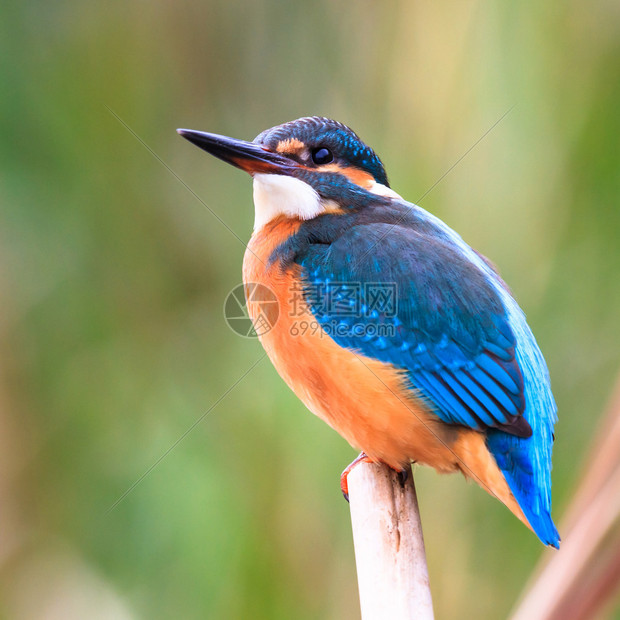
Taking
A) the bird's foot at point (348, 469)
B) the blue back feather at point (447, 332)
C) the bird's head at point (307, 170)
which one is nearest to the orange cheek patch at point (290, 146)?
the bird's head at point (307, 170)

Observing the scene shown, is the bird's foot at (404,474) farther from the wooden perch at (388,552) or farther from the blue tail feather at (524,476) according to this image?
the blue tail feather at (524,476)

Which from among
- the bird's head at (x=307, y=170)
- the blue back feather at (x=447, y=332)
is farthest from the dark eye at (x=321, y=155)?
the blue back feather at (x=447, y=332)

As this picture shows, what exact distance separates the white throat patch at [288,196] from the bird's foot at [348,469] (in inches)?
25.1

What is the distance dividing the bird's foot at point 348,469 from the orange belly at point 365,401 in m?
0.08

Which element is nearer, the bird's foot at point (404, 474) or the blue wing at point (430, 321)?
the blue wing at point (430, 321)

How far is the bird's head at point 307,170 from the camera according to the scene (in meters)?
1.91

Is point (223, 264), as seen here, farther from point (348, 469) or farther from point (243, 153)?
point (348, 469)

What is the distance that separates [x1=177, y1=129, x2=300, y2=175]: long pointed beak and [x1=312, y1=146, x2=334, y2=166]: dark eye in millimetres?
66

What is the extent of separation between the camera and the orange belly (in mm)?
1721

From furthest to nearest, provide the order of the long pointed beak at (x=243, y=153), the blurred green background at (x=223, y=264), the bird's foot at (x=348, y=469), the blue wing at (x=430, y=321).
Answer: the blurred green background at (x=223, y=264) → the bird's foot at (x=348, y=469) → the long pointed beak at (x=243, y=153) → the blue wing at (x=430, y=321)

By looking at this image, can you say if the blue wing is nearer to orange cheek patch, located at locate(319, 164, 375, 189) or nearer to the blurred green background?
orange cheek patch, located at locate(319, 164, 375, 189)

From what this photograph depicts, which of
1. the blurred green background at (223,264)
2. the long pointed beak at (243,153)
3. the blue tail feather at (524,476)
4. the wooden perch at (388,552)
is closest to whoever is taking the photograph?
the wooden perch at (388,552)

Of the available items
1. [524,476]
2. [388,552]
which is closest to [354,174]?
[524,476]

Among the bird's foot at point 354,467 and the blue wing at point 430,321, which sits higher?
the blue wing at point 430,321
